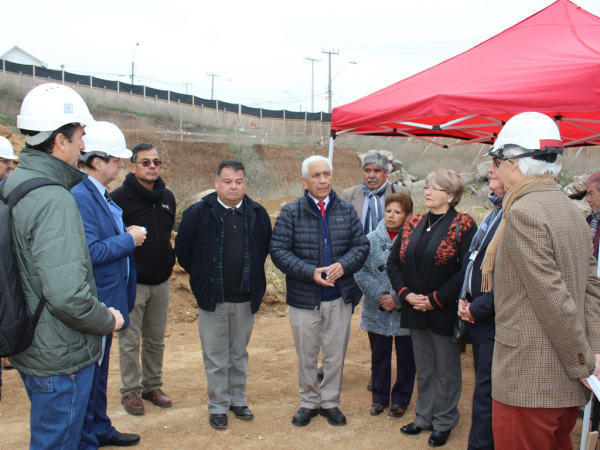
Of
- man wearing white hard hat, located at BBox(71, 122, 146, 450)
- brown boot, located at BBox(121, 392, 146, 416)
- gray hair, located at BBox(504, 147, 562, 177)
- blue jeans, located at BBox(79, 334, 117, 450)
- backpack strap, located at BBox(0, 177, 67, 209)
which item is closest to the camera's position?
backpack strap, located at BBox(0, 177, 67, 209)

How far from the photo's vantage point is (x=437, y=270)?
11.5ft

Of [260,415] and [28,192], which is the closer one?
[28,192]

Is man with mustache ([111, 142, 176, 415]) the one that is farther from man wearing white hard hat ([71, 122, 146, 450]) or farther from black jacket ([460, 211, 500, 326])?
black jacket ([460, 211, 500, 326])

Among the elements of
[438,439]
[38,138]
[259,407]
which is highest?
[38,138]

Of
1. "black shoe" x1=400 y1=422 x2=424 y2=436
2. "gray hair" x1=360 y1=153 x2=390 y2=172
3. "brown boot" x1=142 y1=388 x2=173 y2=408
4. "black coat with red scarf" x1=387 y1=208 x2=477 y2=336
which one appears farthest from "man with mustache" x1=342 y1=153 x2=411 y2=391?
"brown boot" x1=142 y1=388 x2=173 y2=408

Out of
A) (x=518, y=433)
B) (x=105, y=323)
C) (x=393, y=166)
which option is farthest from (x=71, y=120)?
(x=393, y=166)

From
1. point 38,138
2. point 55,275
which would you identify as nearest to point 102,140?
point 38,138

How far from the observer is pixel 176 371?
508 centimetres

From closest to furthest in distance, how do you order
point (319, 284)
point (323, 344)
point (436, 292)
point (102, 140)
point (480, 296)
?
A: 1. point (480, 296)
2. point (102, 140)
3. point (436, 292)
4. point (319, 284)
5. point (323, 344)

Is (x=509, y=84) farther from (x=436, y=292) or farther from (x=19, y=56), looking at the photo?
(x=19, y=56)

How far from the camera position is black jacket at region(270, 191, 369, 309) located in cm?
381

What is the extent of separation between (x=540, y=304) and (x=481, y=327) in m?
0.97

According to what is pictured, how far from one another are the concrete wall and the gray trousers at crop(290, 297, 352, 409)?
102 ft

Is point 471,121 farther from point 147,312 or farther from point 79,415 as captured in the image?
point 79,415
